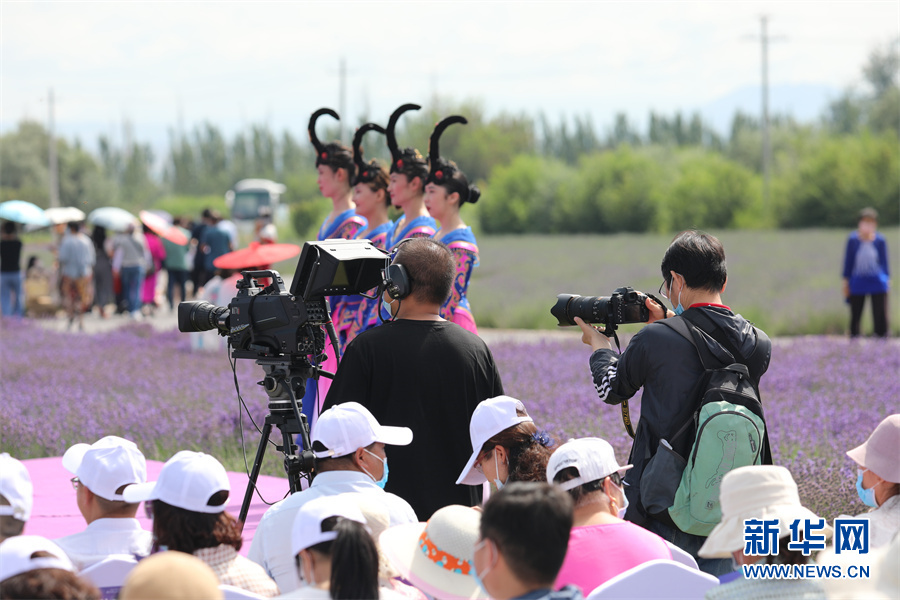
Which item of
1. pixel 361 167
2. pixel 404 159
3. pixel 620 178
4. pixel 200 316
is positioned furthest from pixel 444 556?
pixel 620 178

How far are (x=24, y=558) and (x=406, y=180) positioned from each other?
12.0 ft

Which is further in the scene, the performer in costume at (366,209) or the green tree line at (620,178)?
the green tree line at (620,178)

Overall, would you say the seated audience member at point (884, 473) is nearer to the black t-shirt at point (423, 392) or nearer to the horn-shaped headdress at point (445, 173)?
the black t-shirt at point (423, 392)

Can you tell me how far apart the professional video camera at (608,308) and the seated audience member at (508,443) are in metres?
0.47

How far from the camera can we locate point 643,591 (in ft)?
8.29

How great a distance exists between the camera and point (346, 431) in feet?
10.3

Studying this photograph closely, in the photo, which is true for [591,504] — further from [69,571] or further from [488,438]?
[69,571]

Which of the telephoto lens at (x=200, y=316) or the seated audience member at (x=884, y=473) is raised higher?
the telephoto lens at (x=200, y=316)

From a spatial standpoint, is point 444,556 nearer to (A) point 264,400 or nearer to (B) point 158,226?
(A) point 264,400

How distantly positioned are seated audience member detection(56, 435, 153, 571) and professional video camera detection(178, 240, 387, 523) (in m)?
0.82

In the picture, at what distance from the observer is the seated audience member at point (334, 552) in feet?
7.41

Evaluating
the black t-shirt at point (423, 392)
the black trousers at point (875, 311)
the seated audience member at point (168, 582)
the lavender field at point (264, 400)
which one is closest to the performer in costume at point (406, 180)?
the lavender field at point (264, 400)

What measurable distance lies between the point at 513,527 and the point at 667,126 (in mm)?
111153

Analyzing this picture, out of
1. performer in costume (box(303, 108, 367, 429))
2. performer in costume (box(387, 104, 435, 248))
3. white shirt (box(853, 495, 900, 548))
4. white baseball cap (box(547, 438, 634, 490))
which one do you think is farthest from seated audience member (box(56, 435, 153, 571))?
performer in costume (box(387, 104, 435, 248))
